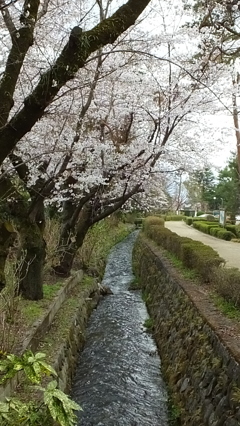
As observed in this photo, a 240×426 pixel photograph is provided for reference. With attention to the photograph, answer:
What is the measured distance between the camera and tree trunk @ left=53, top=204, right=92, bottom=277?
1036 cm

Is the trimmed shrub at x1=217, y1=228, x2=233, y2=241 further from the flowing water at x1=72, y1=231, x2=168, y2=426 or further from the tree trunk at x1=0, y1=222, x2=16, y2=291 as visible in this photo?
the tree trunk at x1=0, y1=222, x2=16, y2=291

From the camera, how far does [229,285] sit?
6.48 metres

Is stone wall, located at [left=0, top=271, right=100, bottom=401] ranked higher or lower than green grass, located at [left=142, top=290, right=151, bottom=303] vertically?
higher

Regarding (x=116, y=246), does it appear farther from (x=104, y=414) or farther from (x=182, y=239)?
(x=104, y=414)

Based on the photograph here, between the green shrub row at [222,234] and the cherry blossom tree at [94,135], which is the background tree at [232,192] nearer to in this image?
the green shrub row at [222,234]

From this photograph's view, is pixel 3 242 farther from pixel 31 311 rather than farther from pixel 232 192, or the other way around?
pixel 232 192

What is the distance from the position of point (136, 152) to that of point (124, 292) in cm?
527

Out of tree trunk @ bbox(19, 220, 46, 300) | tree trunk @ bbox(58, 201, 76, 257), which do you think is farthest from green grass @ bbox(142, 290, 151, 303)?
tree trunk @ bbox(19, 220, 46, 300)

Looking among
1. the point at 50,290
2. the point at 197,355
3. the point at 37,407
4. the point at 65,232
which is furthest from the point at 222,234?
the point at 37,407

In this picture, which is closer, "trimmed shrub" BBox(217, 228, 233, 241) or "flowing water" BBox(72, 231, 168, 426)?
"flowing water" BBox(72, 231, 168, 426)

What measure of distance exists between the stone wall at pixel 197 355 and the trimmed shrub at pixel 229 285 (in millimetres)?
306

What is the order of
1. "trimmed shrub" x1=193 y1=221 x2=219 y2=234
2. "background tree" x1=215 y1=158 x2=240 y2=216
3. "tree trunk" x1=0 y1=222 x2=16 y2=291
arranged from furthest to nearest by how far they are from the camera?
"background tree" x1=215 y1=158 x2=240 y2=216 → "trimmed shrub" x1=193 y1=221 x2=219 y2=234 → "tree trunk" x1=0 y1=222 x2=16 y2=291

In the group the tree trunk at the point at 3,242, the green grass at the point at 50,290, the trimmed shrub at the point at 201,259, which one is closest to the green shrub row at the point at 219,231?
the trimmed shrub at the point at 201,259

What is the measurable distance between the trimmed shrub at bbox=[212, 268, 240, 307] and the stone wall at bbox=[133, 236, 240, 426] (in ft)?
1.00
